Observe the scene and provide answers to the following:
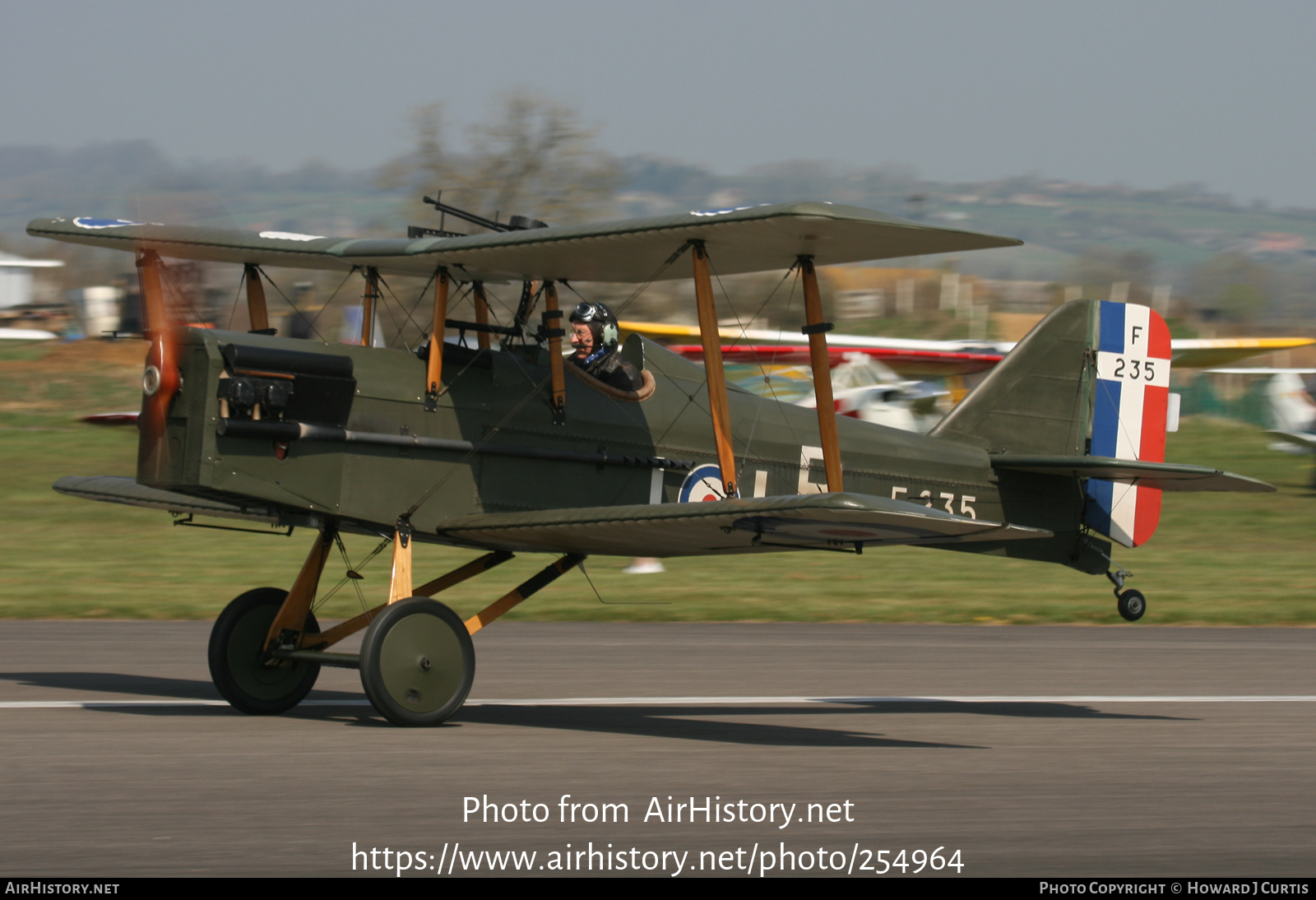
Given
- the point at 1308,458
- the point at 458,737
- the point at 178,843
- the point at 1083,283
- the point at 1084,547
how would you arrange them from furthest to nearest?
the point at 1083,283 → the point at 1308,458 → the point at 1084,547 → the point at 458,737 → the point at 178,843

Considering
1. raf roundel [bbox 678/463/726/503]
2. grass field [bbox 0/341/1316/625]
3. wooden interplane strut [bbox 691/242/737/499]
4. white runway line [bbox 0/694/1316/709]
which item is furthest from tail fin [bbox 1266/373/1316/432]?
wooden interplane strut [bbox 691/242/737/499]

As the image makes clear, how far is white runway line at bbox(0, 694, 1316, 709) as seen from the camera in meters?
8.77

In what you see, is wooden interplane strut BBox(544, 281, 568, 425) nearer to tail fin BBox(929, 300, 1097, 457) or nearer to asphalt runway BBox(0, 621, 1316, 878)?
asphalt runway BBox(0, 621, 1316, 878)

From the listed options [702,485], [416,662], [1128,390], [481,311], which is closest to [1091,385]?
[1128,390]

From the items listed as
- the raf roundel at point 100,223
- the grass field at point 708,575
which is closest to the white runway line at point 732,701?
the raf roundel at point 100,223

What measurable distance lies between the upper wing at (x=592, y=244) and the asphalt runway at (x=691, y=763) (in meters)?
2.69

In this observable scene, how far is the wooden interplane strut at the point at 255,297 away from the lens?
9680 mm

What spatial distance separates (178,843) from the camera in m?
5.21

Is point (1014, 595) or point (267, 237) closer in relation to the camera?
point (267, 237)

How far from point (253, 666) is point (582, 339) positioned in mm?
2807

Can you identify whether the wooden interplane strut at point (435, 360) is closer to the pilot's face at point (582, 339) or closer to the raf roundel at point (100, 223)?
the pilot's face at point (582, 339)

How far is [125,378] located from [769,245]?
39.1 m
